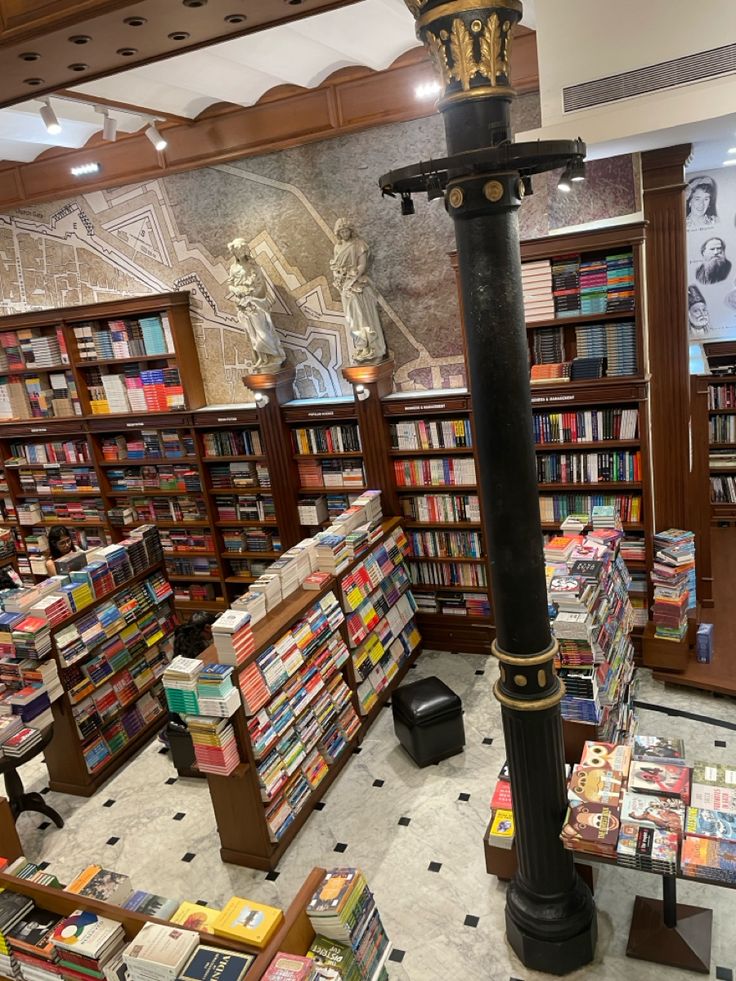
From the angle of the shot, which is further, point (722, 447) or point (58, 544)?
point (722, 447)

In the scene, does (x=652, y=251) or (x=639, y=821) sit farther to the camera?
(x=652, y=251)

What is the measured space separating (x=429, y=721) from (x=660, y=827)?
6.54 ft

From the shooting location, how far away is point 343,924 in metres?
2.51

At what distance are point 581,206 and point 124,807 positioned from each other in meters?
5.48

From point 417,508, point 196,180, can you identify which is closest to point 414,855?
point 417,508

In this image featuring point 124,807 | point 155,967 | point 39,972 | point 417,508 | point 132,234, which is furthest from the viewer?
point 132,234

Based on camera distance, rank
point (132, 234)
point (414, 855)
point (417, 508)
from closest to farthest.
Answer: point (414, 855) → point (417, 508) → point (132, 234)

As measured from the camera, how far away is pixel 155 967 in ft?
7.86

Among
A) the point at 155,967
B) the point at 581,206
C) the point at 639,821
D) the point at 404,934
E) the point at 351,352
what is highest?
the point at 581,206

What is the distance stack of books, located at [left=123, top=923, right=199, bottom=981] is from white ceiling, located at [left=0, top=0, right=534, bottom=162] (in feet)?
15.5

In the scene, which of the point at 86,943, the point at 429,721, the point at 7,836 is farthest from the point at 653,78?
the point at 7,836

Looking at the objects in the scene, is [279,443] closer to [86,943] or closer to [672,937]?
[86,943]

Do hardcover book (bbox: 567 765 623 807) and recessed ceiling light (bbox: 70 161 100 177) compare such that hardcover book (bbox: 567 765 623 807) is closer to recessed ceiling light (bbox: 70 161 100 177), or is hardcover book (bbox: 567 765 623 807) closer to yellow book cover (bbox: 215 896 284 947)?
yellow book cover (bbox: 215 896 284 947)

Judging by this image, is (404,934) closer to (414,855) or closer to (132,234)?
(414,855)
